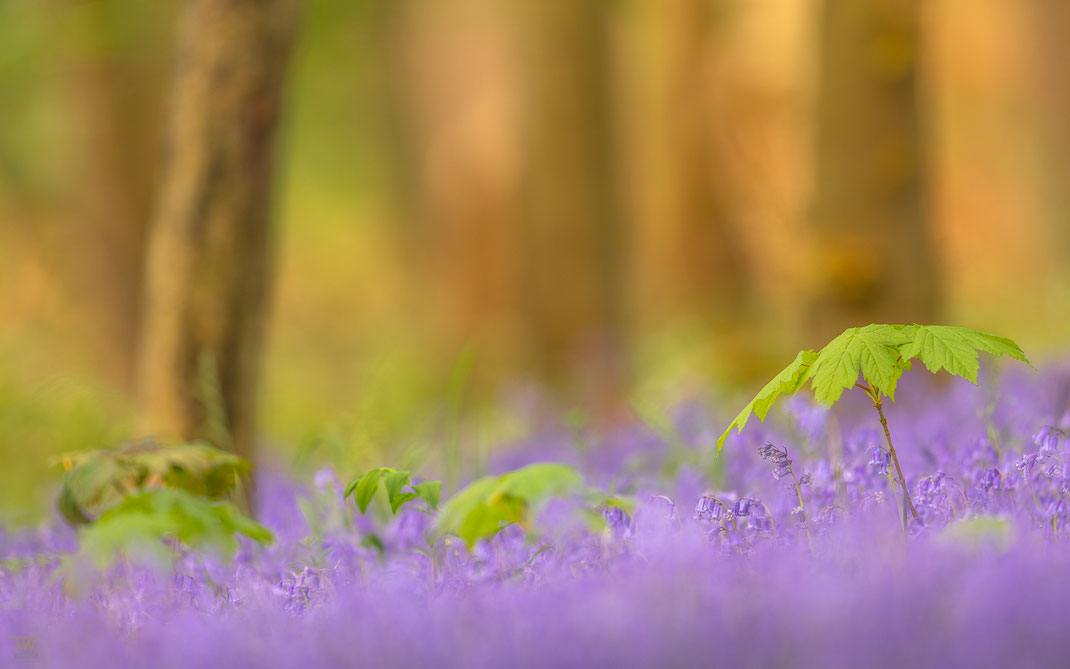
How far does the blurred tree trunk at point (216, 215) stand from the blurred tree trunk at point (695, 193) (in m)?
7.56

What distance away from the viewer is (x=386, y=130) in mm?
20641

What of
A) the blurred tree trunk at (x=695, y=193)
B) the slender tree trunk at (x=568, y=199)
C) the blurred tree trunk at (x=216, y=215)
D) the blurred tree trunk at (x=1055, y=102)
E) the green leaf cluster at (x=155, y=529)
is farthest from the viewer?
the blurred tree trunk at (x=1055, y=102)

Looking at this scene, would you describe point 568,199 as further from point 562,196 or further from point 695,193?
point 695,193

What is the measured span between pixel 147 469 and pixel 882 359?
1640 millimetres

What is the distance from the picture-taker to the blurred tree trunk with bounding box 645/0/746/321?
11109mm

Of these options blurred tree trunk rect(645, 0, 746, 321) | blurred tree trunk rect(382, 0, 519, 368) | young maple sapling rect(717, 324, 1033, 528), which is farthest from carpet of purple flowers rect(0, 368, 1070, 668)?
blurred tree trunk rect(382, 0, 519, 368)

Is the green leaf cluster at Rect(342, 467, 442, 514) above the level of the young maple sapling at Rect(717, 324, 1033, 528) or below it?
below

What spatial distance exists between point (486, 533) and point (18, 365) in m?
5.51

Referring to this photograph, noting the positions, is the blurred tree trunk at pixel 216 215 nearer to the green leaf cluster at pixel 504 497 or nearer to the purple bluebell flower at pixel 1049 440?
the green leaf cluster at pixel 504 497

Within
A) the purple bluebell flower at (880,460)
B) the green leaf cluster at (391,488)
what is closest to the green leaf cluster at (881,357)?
the purple bluebell flower at (880,460)

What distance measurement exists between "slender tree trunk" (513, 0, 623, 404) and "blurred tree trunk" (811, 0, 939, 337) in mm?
2532

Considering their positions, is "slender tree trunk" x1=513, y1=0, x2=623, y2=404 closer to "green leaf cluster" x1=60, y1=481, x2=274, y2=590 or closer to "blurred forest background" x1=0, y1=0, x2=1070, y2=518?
"blurred forest background" x1=0, y1=0, x2=1070, y2=518

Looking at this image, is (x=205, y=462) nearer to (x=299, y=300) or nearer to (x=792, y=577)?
(x=792, y=577)

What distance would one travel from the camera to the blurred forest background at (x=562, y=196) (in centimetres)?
523
